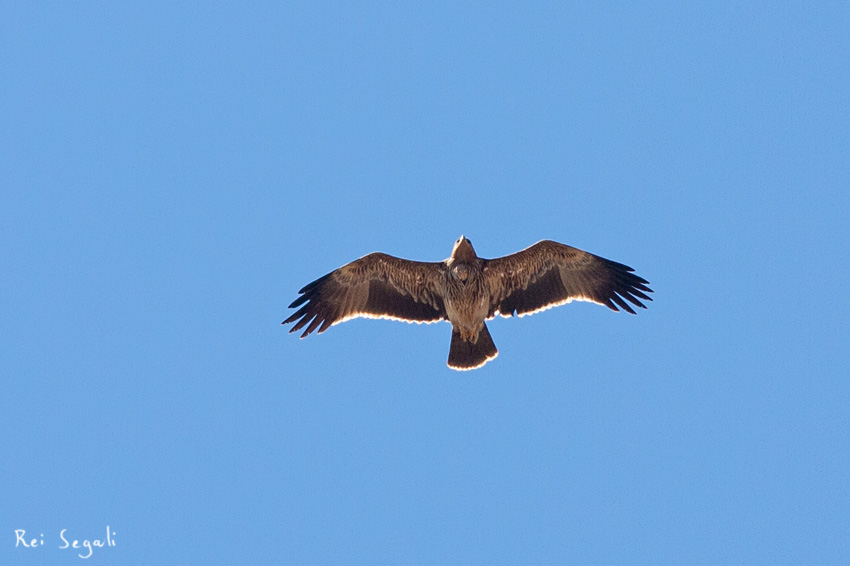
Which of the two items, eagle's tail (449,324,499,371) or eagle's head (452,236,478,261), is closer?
eagle's head (452,236,478,261)

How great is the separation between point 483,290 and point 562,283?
1.24 metres

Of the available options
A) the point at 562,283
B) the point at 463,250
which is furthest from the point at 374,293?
the point at 562,283

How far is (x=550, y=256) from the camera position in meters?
12.4

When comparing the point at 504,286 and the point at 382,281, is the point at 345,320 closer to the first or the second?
the point at 382,281

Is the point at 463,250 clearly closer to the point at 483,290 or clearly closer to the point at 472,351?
the point at 483,290

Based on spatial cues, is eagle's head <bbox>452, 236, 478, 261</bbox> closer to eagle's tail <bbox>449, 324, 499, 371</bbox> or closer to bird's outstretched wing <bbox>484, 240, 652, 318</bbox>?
bird's outstretched wing <bbox>484, 240, 652, 318</bbox>

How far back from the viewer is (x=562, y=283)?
12602 mm

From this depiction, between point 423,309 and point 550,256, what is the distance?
1968 mm

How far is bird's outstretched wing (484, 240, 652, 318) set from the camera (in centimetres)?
1245

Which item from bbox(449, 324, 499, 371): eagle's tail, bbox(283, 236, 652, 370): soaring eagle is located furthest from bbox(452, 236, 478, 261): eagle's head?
bbox(449, 324, 499, 371): eagle's tail

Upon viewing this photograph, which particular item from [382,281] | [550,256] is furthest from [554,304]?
[382,281]

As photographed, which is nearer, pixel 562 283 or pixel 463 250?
pixel 463 250

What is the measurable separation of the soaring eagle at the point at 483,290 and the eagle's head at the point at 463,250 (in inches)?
10.9

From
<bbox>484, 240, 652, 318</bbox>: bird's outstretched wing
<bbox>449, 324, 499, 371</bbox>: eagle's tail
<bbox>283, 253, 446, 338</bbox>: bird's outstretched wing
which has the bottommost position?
<bbox>449, 324, 499, 371</bbox>: eagle's tail
